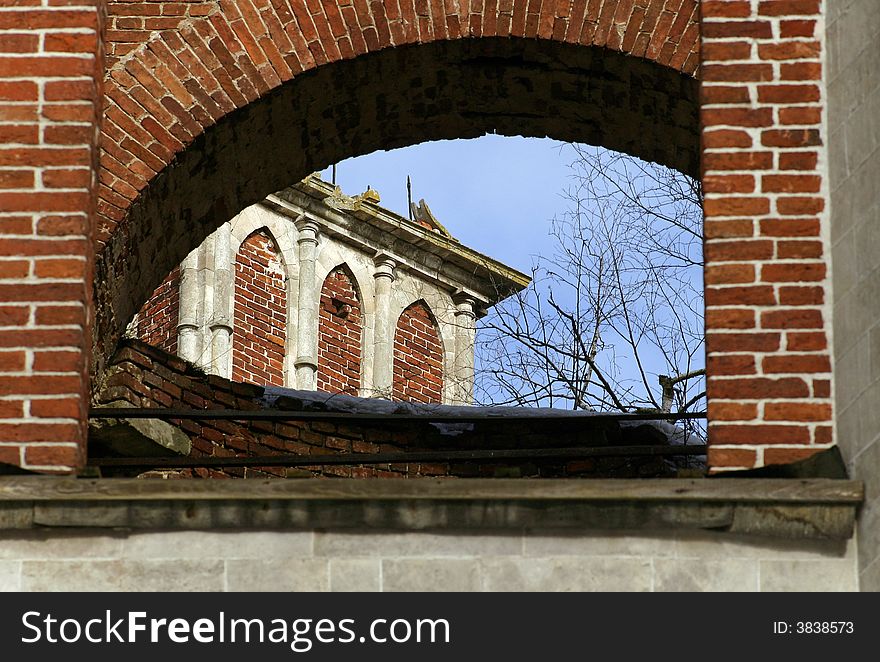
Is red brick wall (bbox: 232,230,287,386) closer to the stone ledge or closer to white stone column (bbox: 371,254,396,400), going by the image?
white stone column (bbox: 371,254,396,400)

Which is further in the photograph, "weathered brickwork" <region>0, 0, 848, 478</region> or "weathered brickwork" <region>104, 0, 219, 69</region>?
"weathered brickwork" <region>104, 0, 219, 69</region>

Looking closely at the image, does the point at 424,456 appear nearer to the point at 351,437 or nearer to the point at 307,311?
the point at 351,437

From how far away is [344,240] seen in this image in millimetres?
26109

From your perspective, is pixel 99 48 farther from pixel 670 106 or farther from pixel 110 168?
→ pixel 670 106

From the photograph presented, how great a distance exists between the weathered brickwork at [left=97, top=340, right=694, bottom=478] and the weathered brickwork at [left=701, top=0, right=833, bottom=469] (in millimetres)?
3495

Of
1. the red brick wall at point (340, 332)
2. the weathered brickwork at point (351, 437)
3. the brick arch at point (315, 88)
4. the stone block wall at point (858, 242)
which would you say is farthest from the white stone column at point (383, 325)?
the stone block wall at point (858, 242)

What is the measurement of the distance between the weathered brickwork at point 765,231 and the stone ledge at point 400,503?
0.31 m

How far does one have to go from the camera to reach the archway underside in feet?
30.5

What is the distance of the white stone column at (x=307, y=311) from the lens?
25203 mm

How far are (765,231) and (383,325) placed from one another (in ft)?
60.4

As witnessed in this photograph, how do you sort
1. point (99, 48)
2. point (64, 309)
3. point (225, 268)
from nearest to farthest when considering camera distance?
point (64, 309) → point (99, 48) → point (225, 268)

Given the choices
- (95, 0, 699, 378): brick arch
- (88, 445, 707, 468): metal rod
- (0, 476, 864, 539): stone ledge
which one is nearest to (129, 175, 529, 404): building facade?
(95, 0, 699, 378): brick arch
